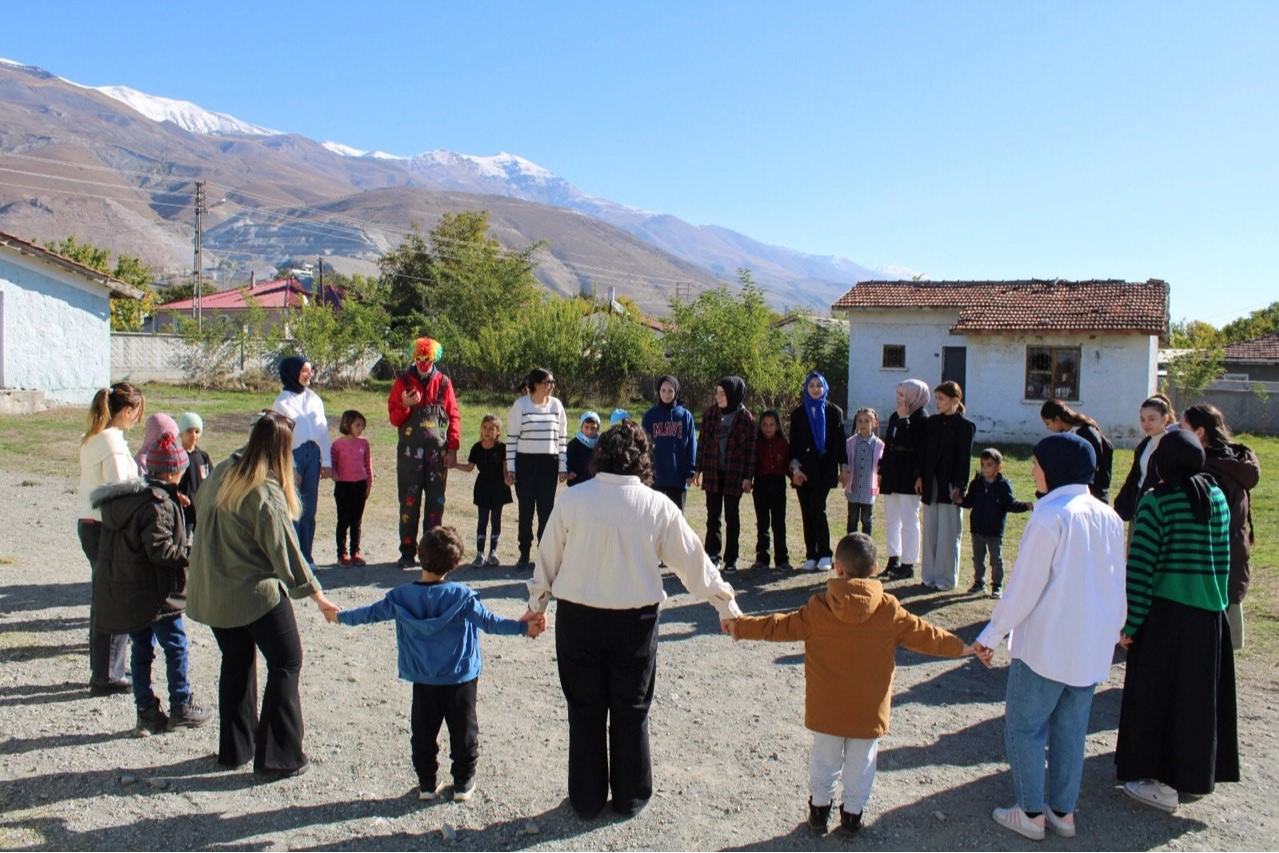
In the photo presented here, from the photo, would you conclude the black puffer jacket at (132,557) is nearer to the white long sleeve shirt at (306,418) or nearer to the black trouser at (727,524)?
the white long sleeve shirt at (306,418)

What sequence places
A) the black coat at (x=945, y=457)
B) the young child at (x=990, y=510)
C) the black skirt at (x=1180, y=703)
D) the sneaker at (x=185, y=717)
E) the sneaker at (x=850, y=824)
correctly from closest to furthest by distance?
the sneaker at (x=850, y=824) → the black skirt at (x=1180, y=703) → the sneaker at (x=185, y=717) → the young child at (x=990, y=510) → the black coat at (x=945, y=457)

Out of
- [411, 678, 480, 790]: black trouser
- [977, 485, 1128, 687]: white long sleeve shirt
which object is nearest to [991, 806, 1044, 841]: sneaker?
[977, 485, 1128, 687]: white long sleeve shirt

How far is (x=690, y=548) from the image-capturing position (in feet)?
13.1

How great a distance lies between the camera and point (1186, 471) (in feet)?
13.7

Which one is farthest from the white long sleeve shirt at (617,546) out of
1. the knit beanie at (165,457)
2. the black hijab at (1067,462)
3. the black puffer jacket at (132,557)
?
the knit beanie at (165,457)

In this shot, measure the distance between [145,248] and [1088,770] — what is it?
175114 millimetres

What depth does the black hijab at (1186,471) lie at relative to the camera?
4164mm

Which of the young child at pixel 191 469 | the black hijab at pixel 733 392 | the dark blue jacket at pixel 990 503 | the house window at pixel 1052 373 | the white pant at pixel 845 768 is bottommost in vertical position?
the white pant at pixel 845 768

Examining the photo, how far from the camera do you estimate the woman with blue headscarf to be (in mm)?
8641

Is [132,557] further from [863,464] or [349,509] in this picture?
[863,464]

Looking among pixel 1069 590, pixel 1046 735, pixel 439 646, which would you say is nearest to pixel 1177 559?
pixel 1069 590

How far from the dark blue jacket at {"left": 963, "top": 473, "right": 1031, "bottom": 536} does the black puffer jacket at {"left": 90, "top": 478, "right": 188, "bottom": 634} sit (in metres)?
6.03

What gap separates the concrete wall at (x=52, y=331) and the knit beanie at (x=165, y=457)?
58.2 ft

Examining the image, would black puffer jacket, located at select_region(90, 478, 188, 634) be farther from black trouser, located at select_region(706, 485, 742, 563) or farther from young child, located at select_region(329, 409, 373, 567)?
black trouser, located at select_region(706, 485, 742, 563)
